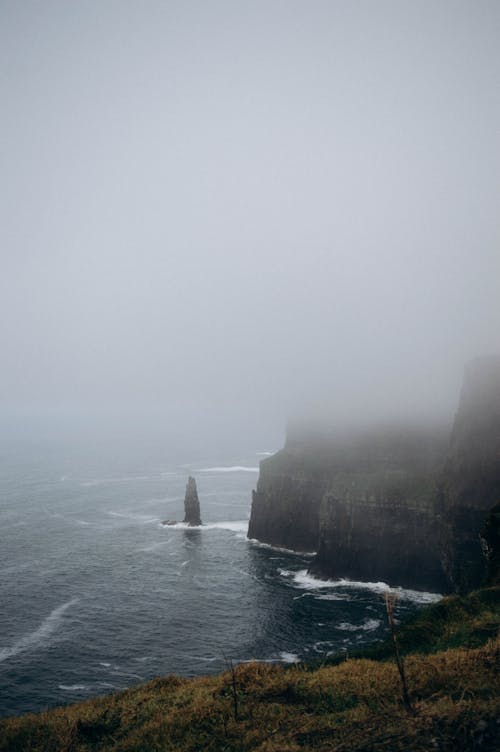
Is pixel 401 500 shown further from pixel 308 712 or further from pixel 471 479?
pixel 308 712

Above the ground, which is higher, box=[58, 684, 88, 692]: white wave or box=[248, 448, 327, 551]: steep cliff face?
box=[248, 448, 327, 551]: steep cliff face

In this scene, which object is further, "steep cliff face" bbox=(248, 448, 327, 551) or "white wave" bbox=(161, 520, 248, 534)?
"white wave" bbox=(161, 520, 248, 534)

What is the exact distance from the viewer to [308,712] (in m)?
17.8

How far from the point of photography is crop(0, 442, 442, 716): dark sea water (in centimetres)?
4288

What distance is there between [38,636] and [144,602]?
13392mm

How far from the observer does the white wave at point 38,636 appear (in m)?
45.8

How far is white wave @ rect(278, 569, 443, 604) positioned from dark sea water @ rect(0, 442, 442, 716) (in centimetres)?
38

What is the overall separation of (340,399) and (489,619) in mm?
119167

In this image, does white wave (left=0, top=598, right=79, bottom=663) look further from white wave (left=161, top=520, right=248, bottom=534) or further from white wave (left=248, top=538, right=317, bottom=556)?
white wave (left=161, top=520, right=248, bottom=534)

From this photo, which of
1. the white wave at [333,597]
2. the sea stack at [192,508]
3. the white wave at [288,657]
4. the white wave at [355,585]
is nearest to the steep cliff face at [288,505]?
the white wave at [355,585]

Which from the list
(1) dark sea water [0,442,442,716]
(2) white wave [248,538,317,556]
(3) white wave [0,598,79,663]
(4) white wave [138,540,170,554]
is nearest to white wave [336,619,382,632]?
(1) dark sea water [0,442,442,716]

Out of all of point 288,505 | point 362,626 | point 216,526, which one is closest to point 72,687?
point 362,626

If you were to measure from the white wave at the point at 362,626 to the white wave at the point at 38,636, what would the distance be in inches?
1322

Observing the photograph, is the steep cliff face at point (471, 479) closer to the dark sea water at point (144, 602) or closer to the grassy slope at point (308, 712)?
the dark sea water at point (144, 602)
